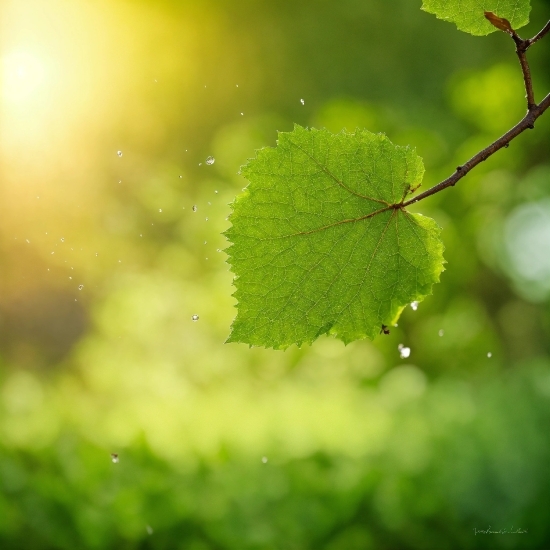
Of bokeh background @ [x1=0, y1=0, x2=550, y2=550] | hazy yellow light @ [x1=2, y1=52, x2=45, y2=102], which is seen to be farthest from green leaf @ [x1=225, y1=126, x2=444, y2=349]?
hazy yellow light @ [x1=2, y1=52, x2=45, y2=102]

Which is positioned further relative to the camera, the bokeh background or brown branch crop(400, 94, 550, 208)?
the bokeh background

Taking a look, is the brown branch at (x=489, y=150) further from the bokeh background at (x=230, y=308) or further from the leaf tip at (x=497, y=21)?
the bokeh background at (x=230, y=308)

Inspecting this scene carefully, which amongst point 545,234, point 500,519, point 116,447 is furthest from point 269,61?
point 500,519

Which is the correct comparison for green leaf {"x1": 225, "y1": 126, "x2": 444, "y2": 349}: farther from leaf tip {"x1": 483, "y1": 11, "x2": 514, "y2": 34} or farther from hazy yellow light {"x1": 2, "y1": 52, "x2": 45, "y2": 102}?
hazy yellow light {"x1": 2, "y1": 52, "x2": 45, "y2": 102}

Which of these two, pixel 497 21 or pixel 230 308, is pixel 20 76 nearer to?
pixel 230 308

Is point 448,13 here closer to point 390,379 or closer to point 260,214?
point 260,214
